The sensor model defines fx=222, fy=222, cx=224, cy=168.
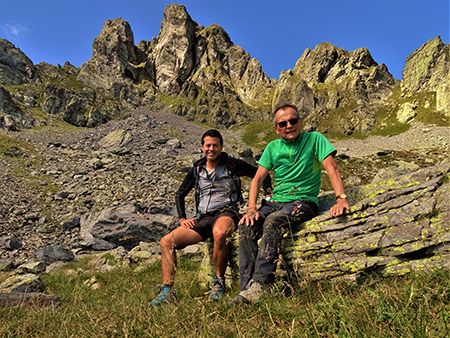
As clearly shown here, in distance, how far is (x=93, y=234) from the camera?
47.8 feet

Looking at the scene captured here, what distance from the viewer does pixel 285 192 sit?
4.79m

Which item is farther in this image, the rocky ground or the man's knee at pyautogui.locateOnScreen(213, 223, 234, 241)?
the rocky ground

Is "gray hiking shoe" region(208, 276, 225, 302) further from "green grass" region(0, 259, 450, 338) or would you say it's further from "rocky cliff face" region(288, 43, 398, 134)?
"rocky cliff face" region(288, 43, 398, 134)

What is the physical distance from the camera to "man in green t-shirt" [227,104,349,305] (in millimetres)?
4016

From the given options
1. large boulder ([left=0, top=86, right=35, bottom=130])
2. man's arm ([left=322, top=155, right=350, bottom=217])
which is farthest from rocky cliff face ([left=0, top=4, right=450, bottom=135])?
man's arm ([left=322, top=155, right=350, bottom=217])

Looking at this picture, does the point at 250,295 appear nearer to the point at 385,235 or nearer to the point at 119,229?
the point at 385,235

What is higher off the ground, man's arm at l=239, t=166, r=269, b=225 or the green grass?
man's arm at l=239, t=166, r=269, b=225

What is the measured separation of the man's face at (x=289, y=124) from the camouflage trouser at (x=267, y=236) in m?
1.48

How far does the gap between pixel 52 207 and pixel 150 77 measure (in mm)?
132858

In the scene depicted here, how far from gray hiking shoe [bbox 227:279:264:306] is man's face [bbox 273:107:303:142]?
121 inches

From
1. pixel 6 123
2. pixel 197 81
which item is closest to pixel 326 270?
pixel 6 123

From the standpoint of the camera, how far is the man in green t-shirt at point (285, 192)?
4016 mm

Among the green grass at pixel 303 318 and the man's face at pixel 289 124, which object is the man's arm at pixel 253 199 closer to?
the man's face at pixel 289 124

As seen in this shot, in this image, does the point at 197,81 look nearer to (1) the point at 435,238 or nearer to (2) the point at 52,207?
(2) the point at 52,207
